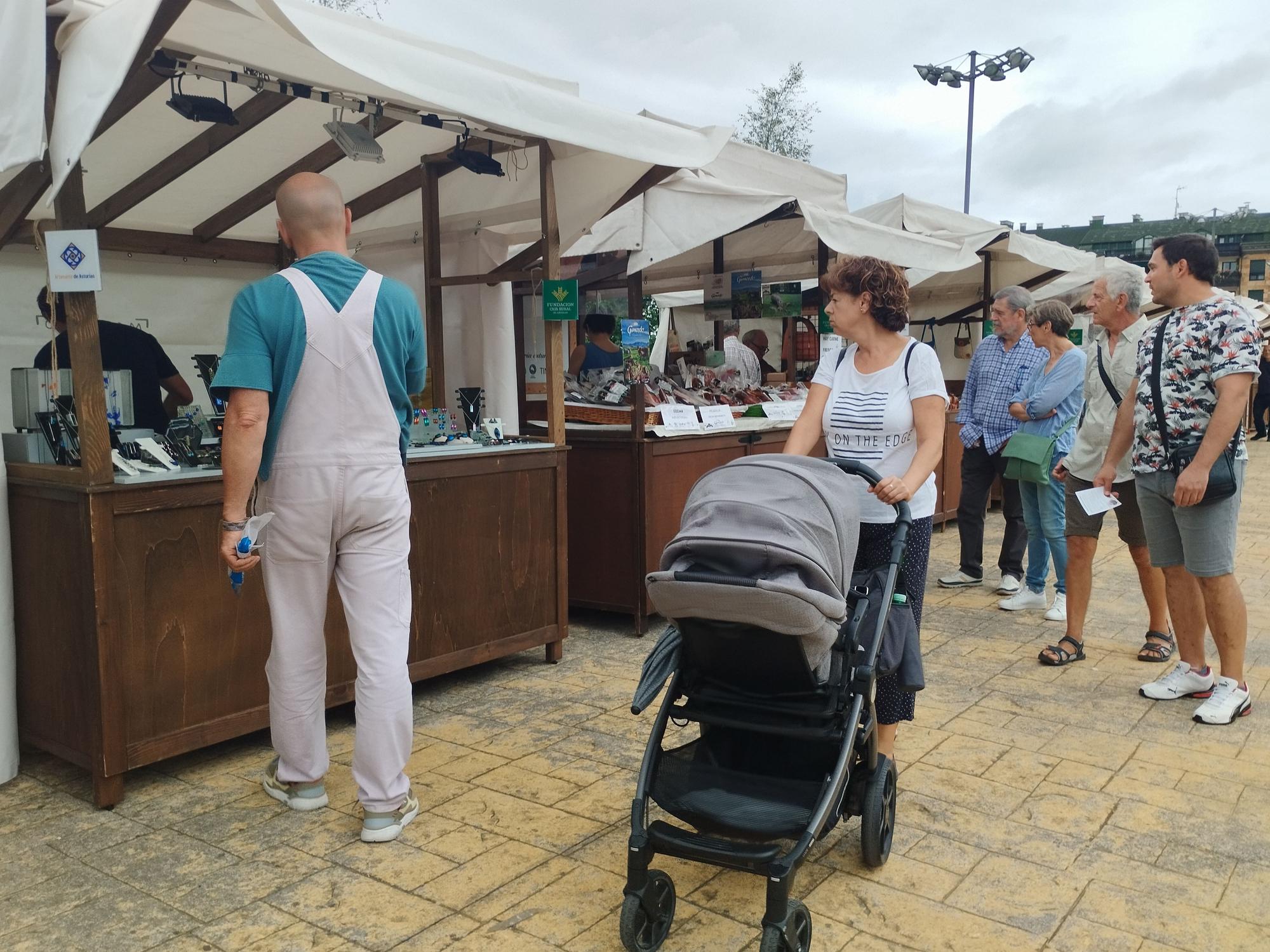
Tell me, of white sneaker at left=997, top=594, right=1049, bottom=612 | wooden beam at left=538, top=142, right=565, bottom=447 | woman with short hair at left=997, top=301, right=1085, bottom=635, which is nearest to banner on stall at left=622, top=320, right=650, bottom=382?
wooden beam at left=538, top=142, right=565, bottom=447

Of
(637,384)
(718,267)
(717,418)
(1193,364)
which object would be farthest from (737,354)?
(1193,364)

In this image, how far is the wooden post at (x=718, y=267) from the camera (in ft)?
27.3

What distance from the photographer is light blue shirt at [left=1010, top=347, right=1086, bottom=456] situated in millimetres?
5895

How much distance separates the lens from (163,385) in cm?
502

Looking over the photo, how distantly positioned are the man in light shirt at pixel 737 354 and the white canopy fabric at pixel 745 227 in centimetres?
54

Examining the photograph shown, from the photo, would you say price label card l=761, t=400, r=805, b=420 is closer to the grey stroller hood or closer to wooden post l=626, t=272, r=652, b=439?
wooden post l=626, t=272, r=652, b=439

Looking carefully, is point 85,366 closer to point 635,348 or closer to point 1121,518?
point 635,348

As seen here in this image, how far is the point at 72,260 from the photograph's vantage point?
3102 mm

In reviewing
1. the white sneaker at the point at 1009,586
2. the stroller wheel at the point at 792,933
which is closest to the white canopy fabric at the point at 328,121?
the stroller wheel at the point at 792,933

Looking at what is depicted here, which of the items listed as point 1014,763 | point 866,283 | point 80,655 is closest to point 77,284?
point 80,655

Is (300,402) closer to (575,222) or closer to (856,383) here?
(856,383)

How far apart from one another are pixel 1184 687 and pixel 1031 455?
1.82m

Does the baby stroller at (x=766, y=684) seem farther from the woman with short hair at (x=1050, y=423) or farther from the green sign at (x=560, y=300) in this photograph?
the woman with short hair at (x=1050, y=423)

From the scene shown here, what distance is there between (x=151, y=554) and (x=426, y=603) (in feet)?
→ 4.11
